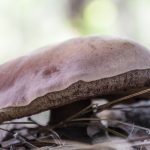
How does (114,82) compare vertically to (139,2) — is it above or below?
below

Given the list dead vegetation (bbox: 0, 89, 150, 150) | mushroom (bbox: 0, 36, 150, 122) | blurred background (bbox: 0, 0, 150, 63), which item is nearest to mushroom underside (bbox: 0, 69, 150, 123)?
mushroom (bbox: 0, 36, 150, 122)

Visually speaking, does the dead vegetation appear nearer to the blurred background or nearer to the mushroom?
the mushroom

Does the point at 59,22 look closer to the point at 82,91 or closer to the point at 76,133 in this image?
the point at 76,133

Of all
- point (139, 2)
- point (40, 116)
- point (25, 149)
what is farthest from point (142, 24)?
point (25, 149)

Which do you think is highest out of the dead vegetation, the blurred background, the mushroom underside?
the blurred background

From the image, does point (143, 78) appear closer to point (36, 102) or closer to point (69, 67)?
point (69, 67)

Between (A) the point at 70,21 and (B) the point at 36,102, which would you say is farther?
(A) the point at 70,21
